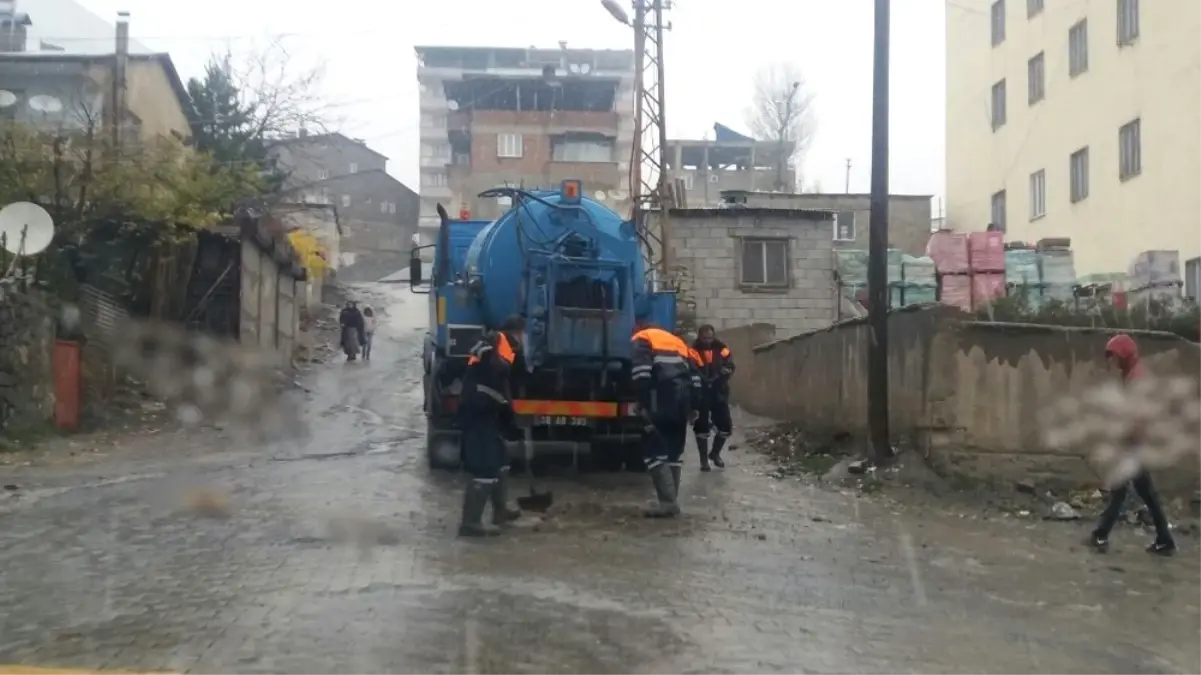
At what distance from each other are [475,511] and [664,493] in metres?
2.01

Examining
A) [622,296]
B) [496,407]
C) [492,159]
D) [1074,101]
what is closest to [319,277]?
[492,159]

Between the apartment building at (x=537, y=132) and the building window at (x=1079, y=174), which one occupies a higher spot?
the apartment building at (x=537, y=132)

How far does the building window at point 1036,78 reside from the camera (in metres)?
33.2

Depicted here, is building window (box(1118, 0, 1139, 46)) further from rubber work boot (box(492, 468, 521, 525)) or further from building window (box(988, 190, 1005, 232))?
rubber work boot (box(492, 468, 521, 525))

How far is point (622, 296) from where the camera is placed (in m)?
12.9

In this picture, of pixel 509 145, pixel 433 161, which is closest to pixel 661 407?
pixel 509 145

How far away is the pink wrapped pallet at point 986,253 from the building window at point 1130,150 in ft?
21.1

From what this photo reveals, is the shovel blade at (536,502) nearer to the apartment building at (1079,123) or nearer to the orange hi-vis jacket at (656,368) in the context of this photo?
the orange hi-vis jacket at (656,368)

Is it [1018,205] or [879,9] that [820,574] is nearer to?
[879,9]

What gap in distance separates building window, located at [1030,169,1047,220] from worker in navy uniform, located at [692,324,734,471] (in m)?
21.4

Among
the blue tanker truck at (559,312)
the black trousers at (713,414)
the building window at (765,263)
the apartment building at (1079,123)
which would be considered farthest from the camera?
the building window at (765,263)

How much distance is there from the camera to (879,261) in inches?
532

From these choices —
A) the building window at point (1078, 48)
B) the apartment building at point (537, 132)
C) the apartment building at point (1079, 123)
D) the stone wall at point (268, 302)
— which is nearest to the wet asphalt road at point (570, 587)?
the stone wall at point (268, 302)

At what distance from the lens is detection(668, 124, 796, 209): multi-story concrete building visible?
64562mm
